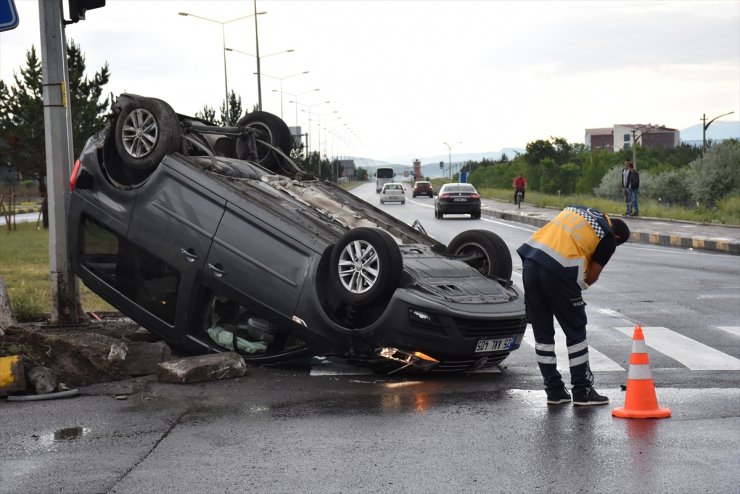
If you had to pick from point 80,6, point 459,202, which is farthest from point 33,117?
point 80,6

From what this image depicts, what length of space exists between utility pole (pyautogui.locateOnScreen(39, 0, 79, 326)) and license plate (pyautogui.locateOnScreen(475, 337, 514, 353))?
4579 millimetres

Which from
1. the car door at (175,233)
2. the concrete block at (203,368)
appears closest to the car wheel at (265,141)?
the car door at (175,233)

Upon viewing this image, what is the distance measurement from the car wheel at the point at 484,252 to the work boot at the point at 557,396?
198 cm

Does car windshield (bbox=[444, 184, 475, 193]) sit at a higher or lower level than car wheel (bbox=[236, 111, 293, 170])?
lower

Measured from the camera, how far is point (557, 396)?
26.1 ft

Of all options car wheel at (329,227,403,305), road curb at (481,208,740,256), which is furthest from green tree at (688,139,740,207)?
car wheel at (329,227,403,305)

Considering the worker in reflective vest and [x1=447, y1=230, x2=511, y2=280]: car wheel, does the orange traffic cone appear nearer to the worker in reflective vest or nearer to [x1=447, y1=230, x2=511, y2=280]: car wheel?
the worker in reflective vest

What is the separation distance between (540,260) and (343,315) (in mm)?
1794

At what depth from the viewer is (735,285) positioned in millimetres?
16109

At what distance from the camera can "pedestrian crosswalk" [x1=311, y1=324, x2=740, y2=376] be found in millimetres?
9516

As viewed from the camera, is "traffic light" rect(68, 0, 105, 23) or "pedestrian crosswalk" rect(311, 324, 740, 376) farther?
"traffic light" rect(68, 0, 105, 23)

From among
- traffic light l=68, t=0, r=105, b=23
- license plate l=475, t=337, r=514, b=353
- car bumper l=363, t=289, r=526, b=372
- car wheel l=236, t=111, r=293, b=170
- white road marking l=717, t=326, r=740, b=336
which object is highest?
traffic light l=68, t=0, r=105, b=23

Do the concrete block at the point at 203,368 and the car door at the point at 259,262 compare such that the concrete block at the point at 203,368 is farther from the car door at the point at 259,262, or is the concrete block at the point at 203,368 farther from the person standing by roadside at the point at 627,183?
the person standing by roadside at the point at 627,183

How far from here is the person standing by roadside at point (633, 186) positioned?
3522 cm
